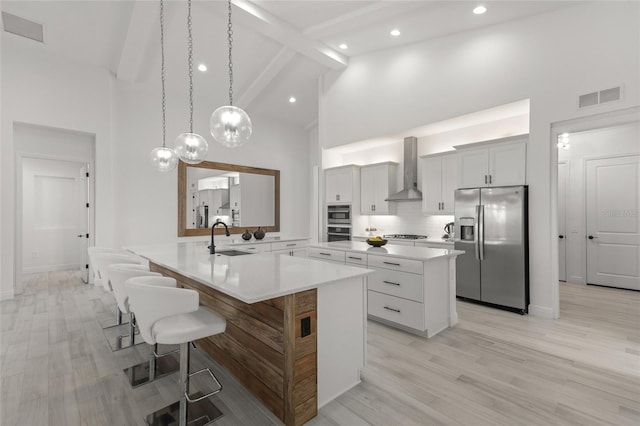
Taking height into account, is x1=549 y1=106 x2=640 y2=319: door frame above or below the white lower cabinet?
above

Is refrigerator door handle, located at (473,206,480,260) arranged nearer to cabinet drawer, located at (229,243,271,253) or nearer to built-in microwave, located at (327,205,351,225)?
built-in microwave, located at (327,205,351,225)

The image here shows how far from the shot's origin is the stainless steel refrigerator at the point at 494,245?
147 inches

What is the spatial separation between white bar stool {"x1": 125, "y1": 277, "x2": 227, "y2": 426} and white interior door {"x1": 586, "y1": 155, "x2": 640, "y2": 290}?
249 inches

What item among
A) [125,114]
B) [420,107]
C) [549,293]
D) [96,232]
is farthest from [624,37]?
[96,232]

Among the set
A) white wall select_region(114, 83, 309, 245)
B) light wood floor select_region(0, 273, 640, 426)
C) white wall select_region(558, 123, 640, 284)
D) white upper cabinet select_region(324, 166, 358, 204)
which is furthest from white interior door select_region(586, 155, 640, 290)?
white wall select_region(114, 83, 309, 245)

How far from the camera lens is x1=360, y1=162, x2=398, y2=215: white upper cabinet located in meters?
5.81

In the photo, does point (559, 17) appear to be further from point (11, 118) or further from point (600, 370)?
point (11, 118)

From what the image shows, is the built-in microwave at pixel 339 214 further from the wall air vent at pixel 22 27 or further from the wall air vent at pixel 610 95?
the wall air vent at pixel 22 27

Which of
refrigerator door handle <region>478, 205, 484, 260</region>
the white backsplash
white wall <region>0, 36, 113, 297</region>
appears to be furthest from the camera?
the white backsplash

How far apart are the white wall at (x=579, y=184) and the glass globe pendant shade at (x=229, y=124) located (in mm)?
5698

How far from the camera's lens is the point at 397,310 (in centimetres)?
318

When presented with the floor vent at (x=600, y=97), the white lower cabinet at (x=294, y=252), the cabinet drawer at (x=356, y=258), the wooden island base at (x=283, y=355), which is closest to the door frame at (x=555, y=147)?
the floor vent at (x=600, y=97)

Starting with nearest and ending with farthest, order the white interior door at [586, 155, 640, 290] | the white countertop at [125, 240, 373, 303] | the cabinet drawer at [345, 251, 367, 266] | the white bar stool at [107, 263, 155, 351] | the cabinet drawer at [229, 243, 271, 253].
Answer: the white countertop at [125, 240, 373, 303] → the white bar stool at [107, 263, 155, 351] → the cabinet drawer at [345, 251, 367, 266] → the cabinet drawer at [229, 243, 271, 253] → the white interior door at [586, 155, 640, 290]

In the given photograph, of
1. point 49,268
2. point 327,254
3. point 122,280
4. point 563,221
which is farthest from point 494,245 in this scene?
point 49,268
